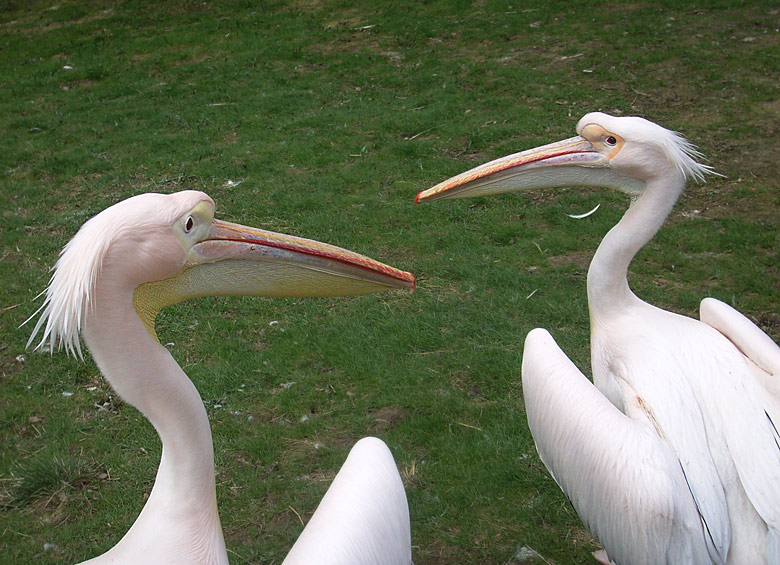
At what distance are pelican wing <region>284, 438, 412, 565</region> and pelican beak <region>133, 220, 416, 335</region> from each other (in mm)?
505

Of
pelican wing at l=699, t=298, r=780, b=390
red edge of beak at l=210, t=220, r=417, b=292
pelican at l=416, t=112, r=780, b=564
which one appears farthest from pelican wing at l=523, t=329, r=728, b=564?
red edge of beak at l=210, t=220, r=417, b=292

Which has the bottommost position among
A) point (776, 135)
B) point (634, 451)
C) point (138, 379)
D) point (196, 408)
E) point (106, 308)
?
point (776, 135)

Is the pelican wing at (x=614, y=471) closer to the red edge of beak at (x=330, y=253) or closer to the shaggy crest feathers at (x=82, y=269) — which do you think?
the red edge of beak at (x=330, y=253)

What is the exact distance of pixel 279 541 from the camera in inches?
112

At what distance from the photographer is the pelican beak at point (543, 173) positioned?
2.84 metres

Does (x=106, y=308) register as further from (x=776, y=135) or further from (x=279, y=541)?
(x=776, y=135)

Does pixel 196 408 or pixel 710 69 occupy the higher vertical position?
pixel 196 408

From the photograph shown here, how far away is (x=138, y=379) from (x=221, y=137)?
4.95m

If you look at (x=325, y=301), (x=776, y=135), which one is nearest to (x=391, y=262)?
(x=325, y=301)

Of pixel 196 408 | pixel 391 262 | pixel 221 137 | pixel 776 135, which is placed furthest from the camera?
pixel 221 137

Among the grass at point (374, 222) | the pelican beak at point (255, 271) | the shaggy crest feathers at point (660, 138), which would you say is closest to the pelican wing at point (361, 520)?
the pelican beak at point (255, 271)

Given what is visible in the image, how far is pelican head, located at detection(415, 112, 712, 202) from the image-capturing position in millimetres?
2664

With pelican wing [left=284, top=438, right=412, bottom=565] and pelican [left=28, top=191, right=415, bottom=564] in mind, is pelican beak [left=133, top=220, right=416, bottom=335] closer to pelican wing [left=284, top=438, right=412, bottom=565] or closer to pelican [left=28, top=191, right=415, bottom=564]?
pelican [left=28, top=191, right=415, bottom=564]

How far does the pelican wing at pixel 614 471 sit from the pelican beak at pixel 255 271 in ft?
2.26
